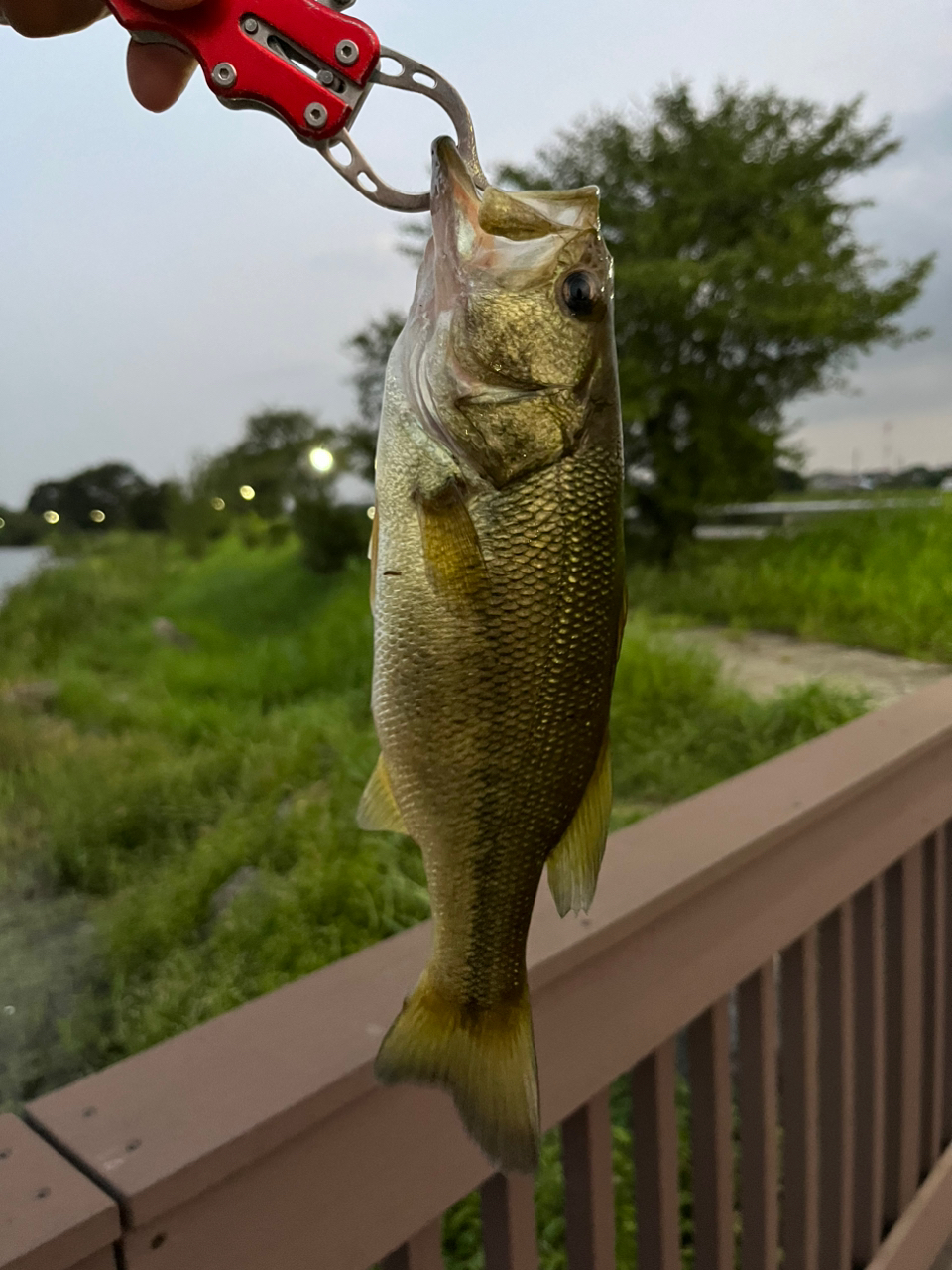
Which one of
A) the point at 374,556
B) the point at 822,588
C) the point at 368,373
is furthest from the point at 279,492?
the point at 822,588

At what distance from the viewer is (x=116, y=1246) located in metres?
0.51

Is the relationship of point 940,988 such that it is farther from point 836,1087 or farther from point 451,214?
point 451,214

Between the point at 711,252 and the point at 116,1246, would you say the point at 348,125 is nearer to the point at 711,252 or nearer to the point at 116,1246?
the point at 116,1246

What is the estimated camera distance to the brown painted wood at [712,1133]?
1.02 meters

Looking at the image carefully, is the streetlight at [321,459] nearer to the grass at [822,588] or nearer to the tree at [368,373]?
the tree at [368,373]

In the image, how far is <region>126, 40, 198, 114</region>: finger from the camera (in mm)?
487

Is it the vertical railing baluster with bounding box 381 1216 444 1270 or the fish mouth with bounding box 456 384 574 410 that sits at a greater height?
the fish mouth with bounding box 456 384 574 410

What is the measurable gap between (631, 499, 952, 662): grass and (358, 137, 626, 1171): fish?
2.33m

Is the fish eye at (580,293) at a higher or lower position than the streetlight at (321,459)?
lower

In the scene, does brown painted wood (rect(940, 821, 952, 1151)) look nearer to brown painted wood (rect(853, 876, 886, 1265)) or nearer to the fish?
brown painted wood (rect(853, 876, 886, 1265))

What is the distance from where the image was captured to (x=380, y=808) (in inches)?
16.5

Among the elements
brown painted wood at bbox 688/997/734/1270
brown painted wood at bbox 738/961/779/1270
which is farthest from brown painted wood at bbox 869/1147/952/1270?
brown painted wood at bbox 688/997/734/1270

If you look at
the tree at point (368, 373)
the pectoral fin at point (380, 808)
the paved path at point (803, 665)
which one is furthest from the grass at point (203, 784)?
the pectoral fin at point (380, 808)

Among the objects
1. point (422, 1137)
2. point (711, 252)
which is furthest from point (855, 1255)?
point (711, 252)
